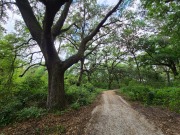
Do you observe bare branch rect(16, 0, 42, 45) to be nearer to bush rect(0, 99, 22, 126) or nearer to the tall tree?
the tall tree

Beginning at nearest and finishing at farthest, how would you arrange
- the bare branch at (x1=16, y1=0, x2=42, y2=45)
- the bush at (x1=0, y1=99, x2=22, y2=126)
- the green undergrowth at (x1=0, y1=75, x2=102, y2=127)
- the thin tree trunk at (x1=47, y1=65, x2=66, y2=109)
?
the bush at (x1=0, y1=99, x2=22, y2=126), the green undergrowth at (x1=0, y1=75, x2=102, y2=127), the bare branch at (x1=16, y1=0, x2=42, y2=45), the thin tree trunk at (x1=47, y1=65, x2=66, y2=109)

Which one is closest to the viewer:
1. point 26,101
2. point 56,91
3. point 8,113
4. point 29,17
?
point 8,113

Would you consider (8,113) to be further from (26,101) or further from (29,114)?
(26,101)

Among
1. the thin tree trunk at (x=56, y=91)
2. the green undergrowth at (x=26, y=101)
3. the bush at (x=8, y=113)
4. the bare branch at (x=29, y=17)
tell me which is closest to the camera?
Answer: the bush at (x=8, y=113)

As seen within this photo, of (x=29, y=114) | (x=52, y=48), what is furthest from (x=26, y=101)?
(x=52, y=48)

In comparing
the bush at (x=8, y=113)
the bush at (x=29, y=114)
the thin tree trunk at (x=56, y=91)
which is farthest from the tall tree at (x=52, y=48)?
the bush at (x=8, y=113)

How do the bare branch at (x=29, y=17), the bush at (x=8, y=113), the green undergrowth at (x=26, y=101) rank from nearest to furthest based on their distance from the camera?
the bush at (x=8, y=113), the green undergrowth at (x=26, y=101), the bare branch at (x=29, y=17)

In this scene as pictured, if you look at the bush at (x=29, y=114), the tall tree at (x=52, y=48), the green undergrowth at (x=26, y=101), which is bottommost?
the bush at (x=29, y=114)

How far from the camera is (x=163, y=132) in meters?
5.41

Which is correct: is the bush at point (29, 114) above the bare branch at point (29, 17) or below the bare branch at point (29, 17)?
below

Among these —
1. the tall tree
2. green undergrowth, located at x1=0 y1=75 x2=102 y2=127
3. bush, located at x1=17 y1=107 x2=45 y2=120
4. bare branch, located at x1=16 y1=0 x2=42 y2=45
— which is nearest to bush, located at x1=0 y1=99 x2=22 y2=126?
green undergrowth, located at x1=0 y1=75 x2=102 y2=127

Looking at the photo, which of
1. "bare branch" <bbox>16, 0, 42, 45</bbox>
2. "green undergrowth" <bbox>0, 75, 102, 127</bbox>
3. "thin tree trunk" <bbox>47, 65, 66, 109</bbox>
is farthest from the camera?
"thin tree trunk" <bbox>47, 65, 66, 109</bbox>

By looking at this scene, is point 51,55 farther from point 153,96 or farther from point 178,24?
point 153,96

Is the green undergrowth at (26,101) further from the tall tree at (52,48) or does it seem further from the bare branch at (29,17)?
the bare branch at (29,17)
